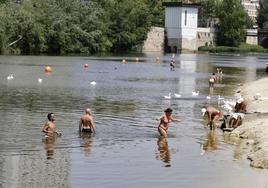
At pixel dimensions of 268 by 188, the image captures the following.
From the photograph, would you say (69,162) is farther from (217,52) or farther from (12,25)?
(217,52)

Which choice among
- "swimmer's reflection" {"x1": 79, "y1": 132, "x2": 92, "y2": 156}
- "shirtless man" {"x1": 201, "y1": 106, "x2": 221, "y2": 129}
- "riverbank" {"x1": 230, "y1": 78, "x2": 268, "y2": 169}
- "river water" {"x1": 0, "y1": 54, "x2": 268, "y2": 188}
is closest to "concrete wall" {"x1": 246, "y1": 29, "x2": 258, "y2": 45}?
"river water" {"x1": 0, "y1": 54, "x2": 268, "y2": 188}

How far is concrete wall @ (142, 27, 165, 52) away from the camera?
5955 inches

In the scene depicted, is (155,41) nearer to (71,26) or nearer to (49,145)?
(71,26)

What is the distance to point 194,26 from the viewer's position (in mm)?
162875

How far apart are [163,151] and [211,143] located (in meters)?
2.92

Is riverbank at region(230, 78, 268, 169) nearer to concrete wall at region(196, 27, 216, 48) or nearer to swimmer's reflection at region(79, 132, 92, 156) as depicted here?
swimmer's reflection at region(79, 132, 92, 156)

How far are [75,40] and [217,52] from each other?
58.5 metres

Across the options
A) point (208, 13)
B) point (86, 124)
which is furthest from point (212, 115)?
point (208, 13)

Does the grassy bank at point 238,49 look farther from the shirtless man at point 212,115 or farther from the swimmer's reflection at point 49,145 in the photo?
the swimmer's reflection at point 49,145

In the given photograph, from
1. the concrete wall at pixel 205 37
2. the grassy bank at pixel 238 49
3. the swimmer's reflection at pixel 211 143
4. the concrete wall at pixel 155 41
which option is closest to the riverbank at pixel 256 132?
the swimmer's reflection at pixel 211 143

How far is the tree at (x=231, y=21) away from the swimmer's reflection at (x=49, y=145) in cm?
14360

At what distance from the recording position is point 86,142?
24.8 m

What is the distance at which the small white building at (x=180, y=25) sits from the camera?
15925 centimetres

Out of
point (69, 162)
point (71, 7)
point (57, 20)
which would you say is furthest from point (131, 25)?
point (69, 162)
